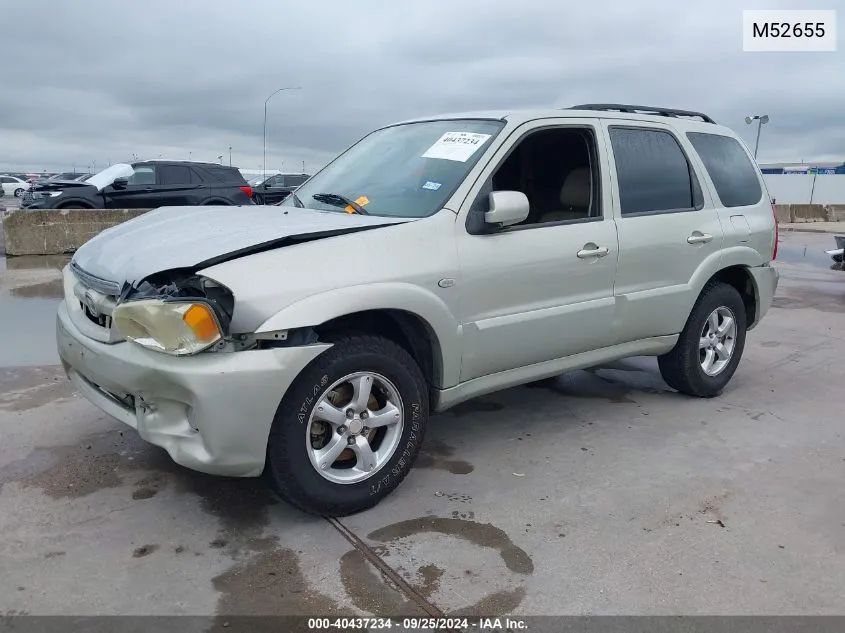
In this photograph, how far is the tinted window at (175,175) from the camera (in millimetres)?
14898

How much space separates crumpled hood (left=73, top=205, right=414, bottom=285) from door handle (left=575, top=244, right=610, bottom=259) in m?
1.07

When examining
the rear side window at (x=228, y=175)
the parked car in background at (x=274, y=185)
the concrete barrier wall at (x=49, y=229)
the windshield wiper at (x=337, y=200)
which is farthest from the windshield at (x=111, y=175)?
the windshield wiper at (x=337, y=200)

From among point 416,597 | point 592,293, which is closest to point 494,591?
point 416,597

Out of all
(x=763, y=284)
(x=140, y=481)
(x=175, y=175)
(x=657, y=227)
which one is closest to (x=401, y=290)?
(x=140, y=481)

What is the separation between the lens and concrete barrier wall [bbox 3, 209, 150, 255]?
11.8 metres

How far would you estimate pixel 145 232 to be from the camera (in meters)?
3.56

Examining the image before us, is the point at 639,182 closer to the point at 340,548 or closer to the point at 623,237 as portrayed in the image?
the point at 623,237

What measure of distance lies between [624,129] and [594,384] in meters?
1.93

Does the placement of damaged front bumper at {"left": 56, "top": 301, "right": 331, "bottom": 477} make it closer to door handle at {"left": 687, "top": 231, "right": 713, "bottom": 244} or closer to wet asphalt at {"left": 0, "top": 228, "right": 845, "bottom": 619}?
wet asphalt at {"left": 0, "top": 228, "right": 845, "bottom": 619}

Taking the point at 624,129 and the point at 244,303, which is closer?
the point at 244,303

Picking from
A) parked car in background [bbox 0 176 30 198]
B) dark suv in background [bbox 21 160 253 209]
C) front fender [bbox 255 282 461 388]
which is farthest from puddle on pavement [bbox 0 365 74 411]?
parked car in background [bbox 0 176 30 198]

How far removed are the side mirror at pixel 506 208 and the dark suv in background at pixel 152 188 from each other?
11.8m

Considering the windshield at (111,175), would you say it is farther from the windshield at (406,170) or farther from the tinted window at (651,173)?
the tinted window at (651,173)

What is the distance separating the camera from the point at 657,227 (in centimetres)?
441
